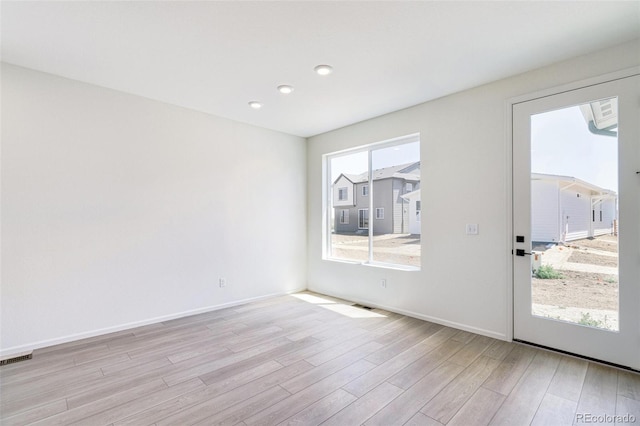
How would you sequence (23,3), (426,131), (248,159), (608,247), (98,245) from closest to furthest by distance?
1. (23,3)
2. (608,247)
3. (98,245)
4. (426,131)
5. (248,159)

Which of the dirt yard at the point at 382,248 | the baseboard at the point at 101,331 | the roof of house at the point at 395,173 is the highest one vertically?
the roof of house at the point at 395,173

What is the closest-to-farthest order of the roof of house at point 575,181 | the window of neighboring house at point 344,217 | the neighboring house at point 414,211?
the roof of house at point 575,181 < the neighboring house at point 414,211 < the window of neighboring house at point 344,217

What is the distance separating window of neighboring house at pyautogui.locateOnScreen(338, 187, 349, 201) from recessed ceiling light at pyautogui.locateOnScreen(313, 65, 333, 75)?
7.52ft

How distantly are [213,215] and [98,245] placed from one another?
4.39 ft

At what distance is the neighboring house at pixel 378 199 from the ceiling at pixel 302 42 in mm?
1126

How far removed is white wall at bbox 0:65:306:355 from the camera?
2879 millimetres

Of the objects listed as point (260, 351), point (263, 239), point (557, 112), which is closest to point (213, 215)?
point (263, 239)

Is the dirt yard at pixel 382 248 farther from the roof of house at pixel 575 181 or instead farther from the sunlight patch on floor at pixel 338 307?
the roof of house at pixel 575 181

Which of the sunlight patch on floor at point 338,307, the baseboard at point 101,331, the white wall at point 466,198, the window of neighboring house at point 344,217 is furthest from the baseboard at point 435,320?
the baseboard at point 101,331

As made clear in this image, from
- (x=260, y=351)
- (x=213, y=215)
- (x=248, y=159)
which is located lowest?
(x=260, y=351)

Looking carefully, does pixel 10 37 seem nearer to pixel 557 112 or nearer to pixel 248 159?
pixel 248 159

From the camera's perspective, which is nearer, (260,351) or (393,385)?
(393,385)

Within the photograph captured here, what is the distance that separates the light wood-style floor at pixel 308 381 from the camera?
6.51ft

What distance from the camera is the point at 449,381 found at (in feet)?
7.77
